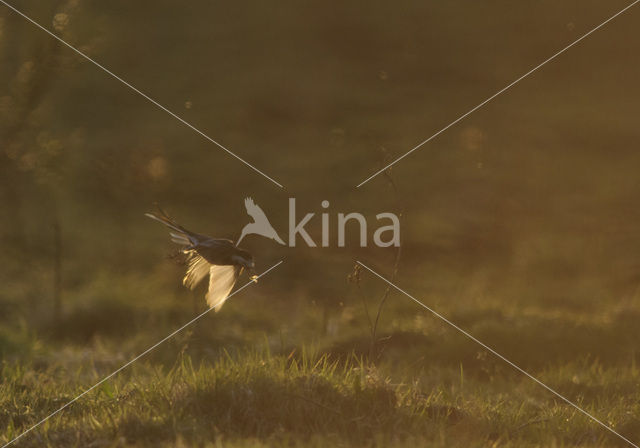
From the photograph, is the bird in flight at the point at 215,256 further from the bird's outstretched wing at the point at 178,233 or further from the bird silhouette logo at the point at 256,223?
the bird silhouette logo at the point at 256,223

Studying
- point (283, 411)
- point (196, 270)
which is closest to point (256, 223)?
point (196, 270)

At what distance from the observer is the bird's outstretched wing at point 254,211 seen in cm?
524

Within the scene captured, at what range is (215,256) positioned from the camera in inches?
194

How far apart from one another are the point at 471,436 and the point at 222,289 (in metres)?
1.98

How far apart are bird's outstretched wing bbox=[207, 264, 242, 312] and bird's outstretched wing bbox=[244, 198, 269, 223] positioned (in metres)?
0.47

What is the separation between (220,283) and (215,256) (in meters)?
0.27

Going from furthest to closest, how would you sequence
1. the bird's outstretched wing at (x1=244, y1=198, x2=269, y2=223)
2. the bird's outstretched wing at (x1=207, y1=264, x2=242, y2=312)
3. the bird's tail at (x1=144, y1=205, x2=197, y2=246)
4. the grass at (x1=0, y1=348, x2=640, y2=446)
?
the bird's outstretched wing at (x1=244, y1=198, x2=269, y2=223), the bird's outstretched wing at (x1=207, y1=264, x2=242, y2=312), the bird's tail at (x1=144, y1=205, x2=197, y2=246), the grass at (x1=0, y1=348, x2=640, y2=446)

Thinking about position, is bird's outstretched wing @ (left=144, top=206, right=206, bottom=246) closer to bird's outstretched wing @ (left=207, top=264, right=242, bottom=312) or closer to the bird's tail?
the bird's tail

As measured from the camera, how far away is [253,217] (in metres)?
5.42

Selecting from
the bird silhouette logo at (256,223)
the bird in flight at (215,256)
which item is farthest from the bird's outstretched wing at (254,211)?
the bird in flight at (215,256)

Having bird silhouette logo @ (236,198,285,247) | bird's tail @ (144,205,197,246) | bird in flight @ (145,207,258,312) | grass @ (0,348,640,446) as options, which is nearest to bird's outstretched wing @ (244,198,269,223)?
bird silhouette logo @ (236,198,285,247)

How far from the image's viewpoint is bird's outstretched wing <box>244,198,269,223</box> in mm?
5238

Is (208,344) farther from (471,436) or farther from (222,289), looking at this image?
(471,436)

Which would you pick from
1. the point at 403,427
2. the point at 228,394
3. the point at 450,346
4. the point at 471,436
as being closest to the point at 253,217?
the point at 228,394
